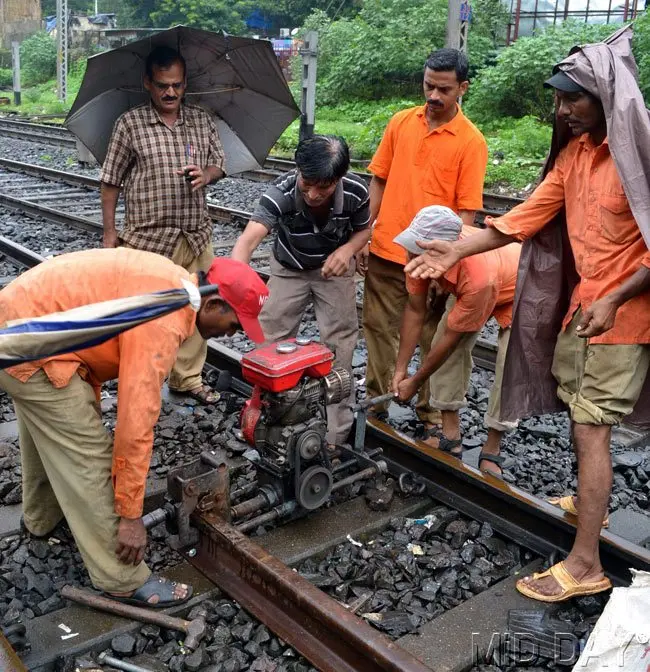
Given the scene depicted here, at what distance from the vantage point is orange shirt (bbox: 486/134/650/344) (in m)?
3.32

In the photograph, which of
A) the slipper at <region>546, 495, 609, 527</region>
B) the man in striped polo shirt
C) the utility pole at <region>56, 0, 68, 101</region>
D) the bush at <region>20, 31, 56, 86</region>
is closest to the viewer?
the slipper at <region>546, 495, 609, 527</region>

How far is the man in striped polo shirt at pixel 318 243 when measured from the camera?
4141mm

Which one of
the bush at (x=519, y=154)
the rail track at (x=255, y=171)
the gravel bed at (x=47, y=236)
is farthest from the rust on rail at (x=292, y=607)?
the bush at (x=519, y=154)

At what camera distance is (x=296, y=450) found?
3713mm

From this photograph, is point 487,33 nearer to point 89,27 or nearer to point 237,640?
point 237,640

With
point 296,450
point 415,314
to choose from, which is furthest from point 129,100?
point 296,450

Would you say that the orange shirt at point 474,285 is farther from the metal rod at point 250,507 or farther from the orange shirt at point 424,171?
the metal rod at point 250,507

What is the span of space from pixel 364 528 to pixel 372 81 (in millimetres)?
26545

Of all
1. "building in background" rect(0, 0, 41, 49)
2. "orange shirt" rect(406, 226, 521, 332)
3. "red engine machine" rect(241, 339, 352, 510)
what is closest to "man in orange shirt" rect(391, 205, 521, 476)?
"orange shirt" rect(406, 226, 521, 332)

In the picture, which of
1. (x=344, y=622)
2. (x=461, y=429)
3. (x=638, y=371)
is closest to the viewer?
(x=344, y=622)

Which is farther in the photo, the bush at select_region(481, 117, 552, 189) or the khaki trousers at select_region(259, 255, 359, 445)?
the bush at select_region(481, 117, 552, 189)

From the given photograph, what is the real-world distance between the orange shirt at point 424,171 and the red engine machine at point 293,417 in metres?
1.34

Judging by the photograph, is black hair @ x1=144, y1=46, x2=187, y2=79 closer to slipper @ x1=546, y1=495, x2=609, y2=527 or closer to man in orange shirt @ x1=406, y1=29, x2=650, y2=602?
man in orange shirt @ x1=406, y1=29, x2=650, y2=602

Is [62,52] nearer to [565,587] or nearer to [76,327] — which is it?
[76,327]
